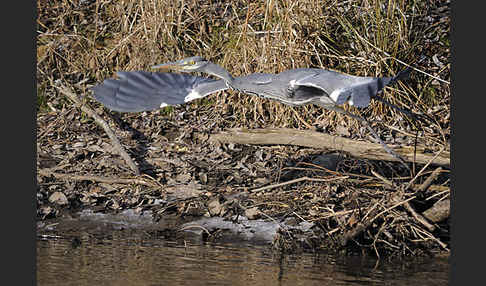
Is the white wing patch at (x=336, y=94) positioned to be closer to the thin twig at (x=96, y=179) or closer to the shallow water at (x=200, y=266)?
the shallow water at (x=200, y=266)

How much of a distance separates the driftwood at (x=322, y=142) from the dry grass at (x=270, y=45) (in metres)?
0.88

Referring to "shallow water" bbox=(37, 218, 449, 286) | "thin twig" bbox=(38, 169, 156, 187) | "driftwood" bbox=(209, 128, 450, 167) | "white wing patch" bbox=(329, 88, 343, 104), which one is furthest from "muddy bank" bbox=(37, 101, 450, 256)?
"white wing patch" bbox=(329, 88, 343, 104)

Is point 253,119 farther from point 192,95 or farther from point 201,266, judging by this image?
point 201,266

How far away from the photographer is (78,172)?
26.9 ft

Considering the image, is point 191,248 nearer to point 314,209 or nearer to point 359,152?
point 314,209

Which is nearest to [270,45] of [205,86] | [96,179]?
[205,86]

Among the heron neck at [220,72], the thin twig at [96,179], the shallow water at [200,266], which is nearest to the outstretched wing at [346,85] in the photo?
the heron neck at [220,72]

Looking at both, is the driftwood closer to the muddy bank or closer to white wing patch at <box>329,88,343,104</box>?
the muddy bank

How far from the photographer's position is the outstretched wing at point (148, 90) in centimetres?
634

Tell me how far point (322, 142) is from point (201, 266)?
8.12 ft

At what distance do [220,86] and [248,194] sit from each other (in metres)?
1.19

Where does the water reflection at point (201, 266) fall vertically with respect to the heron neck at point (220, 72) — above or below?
below

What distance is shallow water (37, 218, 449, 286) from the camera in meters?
5.45

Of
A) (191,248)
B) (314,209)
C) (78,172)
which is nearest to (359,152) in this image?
(314,209)
